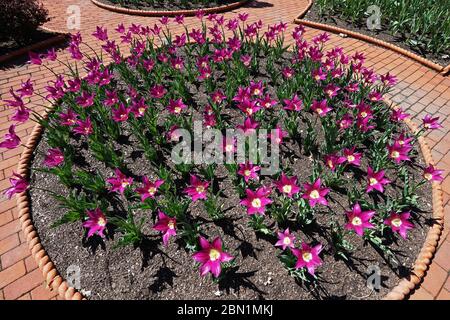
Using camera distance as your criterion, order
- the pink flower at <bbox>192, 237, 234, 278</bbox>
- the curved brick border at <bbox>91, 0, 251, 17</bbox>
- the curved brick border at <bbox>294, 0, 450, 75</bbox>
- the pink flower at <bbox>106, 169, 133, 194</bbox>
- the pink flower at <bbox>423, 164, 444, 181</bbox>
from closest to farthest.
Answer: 1. the pink flower at <bbox>192, 237, 234, 278</bbox>
2. the pink flower at <bbox>106, 169, 133, 194</bbox>
3. the pink flower at <bbox>423, 164, 444, 181</bbox>
4. the curved brick border at <bbox>294, 0, 450, 75</bbox>
5. the curved brick border at <bbox>91, 0, 251, 17</bbox>

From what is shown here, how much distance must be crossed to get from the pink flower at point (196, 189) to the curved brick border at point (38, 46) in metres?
5.15

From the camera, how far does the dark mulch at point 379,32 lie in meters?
5.40

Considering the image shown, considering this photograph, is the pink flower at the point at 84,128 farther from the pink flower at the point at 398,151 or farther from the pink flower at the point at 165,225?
the pink flower at the point at 398,151

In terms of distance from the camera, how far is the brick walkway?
2.53 metres

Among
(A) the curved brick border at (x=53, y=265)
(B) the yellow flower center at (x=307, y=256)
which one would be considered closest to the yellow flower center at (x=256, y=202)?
(B) the yellow flower center at (x=307, y=256)

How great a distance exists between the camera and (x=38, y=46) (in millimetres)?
5863

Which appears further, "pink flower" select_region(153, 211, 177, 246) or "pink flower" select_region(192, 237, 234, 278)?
"pink flower" select_region(153, 211, 177, 246)

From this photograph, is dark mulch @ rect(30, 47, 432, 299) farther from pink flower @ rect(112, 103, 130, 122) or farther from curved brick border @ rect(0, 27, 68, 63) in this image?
curved brick border @ rect(0, 27, 68, 63)

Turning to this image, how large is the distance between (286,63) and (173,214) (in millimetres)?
3294

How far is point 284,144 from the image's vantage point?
11.2ft

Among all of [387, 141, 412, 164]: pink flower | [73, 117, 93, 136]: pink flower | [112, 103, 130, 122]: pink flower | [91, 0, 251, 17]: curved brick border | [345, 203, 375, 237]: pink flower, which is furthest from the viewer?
[91, 0, 251, 17]: curved brick border

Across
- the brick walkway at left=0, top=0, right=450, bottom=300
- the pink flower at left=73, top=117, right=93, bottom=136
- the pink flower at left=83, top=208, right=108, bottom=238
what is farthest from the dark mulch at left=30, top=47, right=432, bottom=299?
the pink flower at left=73, top=117, right=93, bottom=136

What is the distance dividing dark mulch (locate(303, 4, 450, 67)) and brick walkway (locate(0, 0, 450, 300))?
1.03 feet
